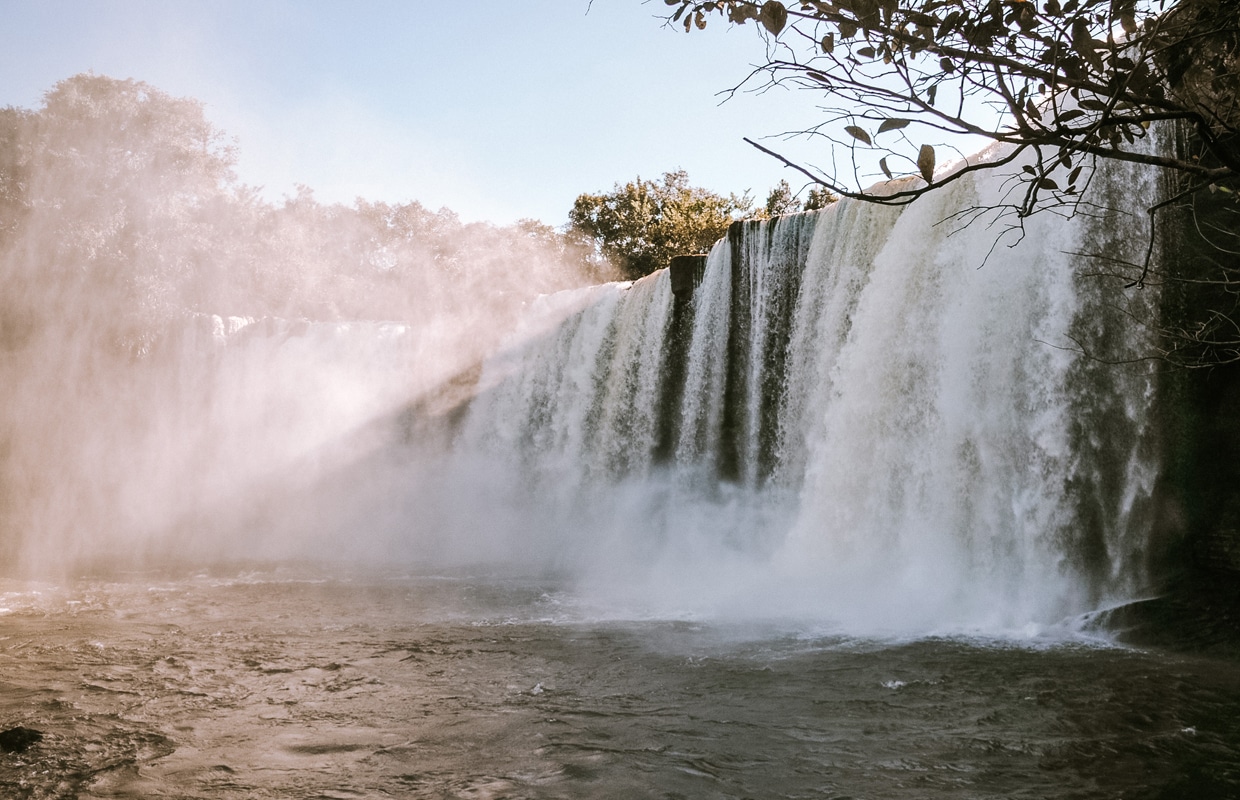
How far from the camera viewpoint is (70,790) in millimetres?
4020

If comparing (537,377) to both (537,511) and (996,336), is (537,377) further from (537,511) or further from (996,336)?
(996,336)

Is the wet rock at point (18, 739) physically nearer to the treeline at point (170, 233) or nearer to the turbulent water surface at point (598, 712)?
the turbulent water surface at point (598, 712)

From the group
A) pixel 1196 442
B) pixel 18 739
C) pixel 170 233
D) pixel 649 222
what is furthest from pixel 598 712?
pixel 649 222

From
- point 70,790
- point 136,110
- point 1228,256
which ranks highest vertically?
point 136,110

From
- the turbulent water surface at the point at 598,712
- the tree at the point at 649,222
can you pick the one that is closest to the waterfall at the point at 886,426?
the turbulent water surface at the point at 598,712

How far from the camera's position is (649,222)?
106ft

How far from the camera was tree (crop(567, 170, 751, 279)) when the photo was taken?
29.8 metres

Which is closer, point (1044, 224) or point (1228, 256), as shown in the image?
point (1228, 256)

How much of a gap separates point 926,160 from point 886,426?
7655 mm

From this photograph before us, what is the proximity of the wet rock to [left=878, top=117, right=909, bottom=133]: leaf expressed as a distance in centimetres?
531

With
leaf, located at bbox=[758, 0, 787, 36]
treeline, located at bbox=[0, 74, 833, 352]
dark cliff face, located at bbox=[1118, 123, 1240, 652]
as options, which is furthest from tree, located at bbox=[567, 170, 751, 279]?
leaf, located at bbox=[758, 0, 787, 36]

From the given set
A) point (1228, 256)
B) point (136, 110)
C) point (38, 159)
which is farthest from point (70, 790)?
point (136, 110)

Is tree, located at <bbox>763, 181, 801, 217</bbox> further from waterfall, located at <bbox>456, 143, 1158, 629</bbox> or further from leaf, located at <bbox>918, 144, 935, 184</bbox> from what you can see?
leaf, located at <bbox>918, 144, 935, 184</bbox>

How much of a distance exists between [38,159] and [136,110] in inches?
118
